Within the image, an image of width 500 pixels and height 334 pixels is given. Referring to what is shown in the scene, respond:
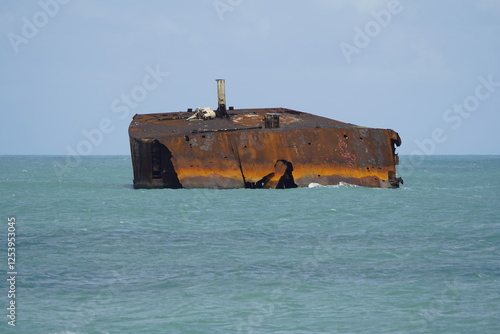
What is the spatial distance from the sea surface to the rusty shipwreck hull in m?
2.13

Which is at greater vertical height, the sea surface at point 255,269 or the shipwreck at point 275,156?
the shipwreck at point 275,156

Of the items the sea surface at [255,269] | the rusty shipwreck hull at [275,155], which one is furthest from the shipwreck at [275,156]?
the sea surface at [255,269]

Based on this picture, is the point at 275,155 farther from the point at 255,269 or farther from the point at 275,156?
the point at 255,269

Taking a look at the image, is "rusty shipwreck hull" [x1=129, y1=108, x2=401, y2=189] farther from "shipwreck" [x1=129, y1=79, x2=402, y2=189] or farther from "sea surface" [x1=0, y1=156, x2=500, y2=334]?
"sea surface" [x1=0, y1=156, x2=500, y2=334]

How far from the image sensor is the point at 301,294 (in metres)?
12.1

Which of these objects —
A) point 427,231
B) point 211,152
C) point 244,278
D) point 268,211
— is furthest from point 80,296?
point 211,152

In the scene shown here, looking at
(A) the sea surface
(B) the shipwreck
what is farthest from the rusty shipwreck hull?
(A) the sea surface

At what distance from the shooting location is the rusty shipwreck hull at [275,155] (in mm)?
26328

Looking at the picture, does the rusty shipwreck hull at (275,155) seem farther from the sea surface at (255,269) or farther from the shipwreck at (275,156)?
the sea surface at (255,269)

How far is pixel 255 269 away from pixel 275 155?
41.4 feet

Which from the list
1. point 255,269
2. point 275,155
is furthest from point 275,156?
point 255,269

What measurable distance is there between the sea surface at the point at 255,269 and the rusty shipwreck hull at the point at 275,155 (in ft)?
6.97

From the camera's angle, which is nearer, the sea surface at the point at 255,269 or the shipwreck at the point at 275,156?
the sea surface at the point at 255,269

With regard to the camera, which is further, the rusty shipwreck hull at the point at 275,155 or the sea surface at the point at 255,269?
the rusty shipwreck hull at the point at 275,155
